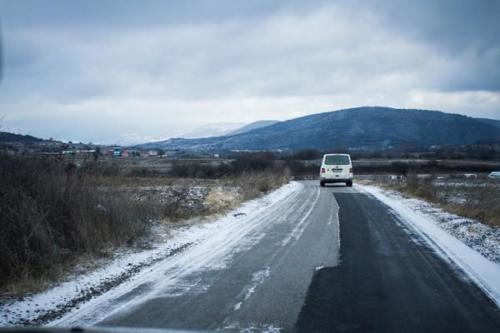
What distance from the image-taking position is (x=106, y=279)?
797 centimetres

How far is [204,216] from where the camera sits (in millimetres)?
15727

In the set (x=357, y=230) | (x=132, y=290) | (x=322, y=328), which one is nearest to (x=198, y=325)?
(x=322, y=328)

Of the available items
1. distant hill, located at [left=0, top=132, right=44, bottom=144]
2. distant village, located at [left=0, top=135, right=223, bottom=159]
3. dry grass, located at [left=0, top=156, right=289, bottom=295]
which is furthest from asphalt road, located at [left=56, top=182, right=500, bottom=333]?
distant hill, located at [left=0, top=132, right=44, bottom=144]

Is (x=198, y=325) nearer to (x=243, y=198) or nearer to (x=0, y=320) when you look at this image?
(x=0, y=320)

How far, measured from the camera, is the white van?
32.8 m

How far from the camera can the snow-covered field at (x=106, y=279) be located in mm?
6200

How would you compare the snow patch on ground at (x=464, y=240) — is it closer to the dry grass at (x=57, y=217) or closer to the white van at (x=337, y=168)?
the dry grass at (x=57, y=217)

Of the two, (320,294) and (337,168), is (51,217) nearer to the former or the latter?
(320,294)

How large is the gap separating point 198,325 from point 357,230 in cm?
825

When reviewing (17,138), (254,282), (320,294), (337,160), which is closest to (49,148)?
(17,138)

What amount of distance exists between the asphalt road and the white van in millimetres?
21234

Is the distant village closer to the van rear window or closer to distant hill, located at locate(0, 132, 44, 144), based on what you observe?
distant hill, located at locate(0, 132, 44, 144)

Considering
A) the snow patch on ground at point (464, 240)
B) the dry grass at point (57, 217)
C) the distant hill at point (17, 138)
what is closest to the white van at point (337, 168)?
the snow patch on ground at point (464, 240)

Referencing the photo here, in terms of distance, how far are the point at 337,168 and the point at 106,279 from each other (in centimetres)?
2615
